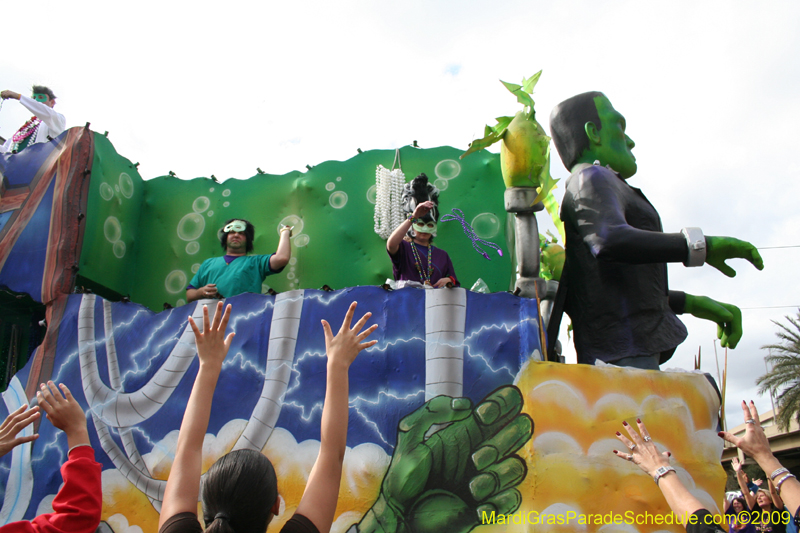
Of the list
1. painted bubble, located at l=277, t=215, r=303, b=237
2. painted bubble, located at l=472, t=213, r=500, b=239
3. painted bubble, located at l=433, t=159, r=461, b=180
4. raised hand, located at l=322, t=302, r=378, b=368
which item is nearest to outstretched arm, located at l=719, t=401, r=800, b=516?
raised hand, located at l=322, t=302, r=378, b=368

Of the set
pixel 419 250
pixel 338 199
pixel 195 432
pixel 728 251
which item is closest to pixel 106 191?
pixel 338 199

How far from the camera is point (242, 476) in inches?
49.8

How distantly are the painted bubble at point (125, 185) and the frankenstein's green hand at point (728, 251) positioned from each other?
4.42m

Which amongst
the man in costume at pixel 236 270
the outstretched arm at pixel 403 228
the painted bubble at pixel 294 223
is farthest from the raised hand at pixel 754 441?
the painted bubble at pixel 294 223

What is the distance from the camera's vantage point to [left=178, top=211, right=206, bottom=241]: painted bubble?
5.29m

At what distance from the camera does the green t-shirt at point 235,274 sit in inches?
163

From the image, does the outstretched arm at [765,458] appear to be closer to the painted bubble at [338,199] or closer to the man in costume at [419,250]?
the man in costume at [419,250]

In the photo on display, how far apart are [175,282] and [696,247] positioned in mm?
4062

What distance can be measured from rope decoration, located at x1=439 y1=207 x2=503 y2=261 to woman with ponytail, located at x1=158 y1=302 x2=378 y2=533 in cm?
335

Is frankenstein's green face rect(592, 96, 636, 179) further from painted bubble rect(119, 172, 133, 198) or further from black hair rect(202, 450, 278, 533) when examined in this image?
painted bubble rect(119, 172, 133, 198)

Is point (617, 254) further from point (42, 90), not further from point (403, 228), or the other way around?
point (42, 90)

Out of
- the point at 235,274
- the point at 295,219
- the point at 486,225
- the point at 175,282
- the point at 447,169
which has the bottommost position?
the point at 235,274

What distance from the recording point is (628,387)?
2.86 metres

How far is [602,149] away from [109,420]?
3354 mm
